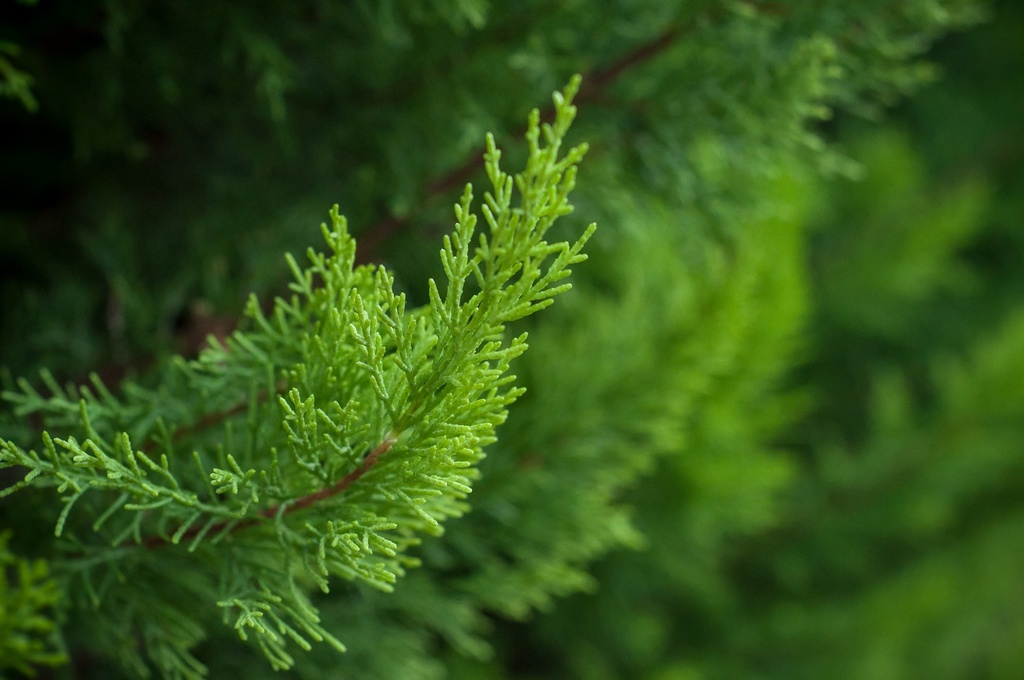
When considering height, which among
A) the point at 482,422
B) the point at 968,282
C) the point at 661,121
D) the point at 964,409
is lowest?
the point at 482,422

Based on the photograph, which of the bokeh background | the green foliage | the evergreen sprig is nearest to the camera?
the evergreen sprig

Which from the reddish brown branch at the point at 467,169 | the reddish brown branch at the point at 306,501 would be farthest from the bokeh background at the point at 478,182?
the reddish brown branch at the point at 306,501

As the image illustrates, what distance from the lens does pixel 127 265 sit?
4.00ft

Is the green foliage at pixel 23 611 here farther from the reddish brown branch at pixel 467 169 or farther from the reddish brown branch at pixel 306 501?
the reddish brown branch at pixel 467 169

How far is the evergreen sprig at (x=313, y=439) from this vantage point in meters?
0.67

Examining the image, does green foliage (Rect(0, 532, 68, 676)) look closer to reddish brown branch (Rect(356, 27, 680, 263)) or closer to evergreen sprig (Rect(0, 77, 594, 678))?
evergreen sprig (Rect(0, 77, 594, 678))

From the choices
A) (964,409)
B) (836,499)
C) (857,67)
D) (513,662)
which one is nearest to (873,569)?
(836,499)

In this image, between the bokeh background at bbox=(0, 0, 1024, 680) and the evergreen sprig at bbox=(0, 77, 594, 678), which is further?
the bokeh background at bbox=(0, 0, 1024, 680)

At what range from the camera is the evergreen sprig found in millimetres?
672

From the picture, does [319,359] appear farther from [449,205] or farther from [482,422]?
[449,205]

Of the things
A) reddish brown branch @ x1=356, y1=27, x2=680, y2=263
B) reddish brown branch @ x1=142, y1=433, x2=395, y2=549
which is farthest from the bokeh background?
reddish brown branch @ x1=142, y1=433, x2=395, y2=549

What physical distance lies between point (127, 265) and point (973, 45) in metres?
3.22

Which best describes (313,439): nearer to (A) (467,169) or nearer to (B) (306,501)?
(B) (306,501)

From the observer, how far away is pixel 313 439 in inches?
29.2
